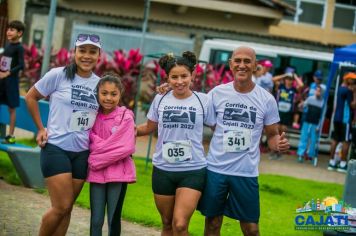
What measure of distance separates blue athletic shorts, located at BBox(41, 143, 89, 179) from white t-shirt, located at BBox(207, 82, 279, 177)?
1.05 metres

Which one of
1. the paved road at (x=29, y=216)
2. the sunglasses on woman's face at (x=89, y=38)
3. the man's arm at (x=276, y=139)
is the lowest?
the paved road at (x=29, y=216)

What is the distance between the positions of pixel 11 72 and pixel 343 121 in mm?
7310

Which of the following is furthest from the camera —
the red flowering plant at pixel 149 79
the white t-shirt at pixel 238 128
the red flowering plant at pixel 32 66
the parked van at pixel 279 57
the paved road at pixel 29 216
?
the parked van at pixel 279 57

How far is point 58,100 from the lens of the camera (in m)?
6.41

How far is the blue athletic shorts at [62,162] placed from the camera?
628 cm

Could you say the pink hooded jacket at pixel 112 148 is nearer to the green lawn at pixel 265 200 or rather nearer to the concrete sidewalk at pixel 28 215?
the concrete sidewalk at pixel 28 215

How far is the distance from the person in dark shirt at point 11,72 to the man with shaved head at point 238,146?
489 centimetres

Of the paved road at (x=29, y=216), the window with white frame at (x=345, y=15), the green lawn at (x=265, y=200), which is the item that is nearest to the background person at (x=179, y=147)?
the paved road at (x=29, y=216)

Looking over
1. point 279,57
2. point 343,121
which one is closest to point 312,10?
point 279,57

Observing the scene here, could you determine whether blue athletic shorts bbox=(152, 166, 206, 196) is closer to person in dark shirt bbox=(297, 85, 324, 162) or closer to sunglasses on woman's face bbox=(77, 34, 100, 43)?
sunglasses on woman's face bbox=(77, 34, 100, 43)

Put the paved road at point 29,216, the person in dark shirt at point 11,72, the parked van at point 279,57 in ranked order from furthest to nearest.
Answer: the parked van at point 279,57 < the person in dark shirt at point 11,72 < the paved road at point 29,216

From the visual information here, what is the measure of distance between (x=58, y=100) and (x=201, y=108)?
3.83 ft

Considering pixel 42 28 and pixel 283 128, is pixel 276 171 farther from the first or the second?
pixel 42 28

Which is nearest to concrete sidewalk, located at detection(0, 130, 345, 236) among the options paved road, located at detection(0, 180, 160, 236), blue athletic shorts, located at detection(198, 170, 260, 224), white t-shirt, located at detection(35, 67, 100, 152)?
paved road, located at detection(0, 180, 160, 236)
